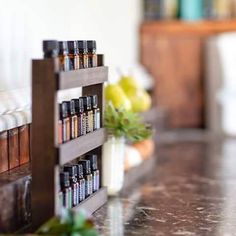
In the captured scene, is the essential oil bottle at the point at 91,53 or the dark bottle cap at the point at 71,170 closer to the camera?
the dark bottle cap at the point at 71,170

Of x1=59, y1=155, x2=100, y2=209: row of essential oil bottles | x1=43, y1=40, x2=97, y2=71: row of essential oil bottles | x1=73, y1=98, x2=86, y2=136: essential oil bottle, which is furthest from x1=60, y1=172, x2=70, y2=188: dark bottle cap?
x1=43, y1=40, x2=97, y2=71: row of essential oil bottles

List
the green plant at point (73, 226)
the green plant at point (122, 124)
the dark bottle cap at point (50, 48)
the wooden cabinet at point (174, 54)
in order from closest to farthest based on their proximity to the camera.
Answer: the green plant at point (73, 226)
the dark bottle cap at point (50, 48)
the green plant at point (122, 124)
the wooden cabinet at point (174, 54)

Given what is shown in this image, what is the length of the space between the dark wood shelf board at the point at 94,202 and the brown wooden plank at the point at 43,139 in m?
0.13

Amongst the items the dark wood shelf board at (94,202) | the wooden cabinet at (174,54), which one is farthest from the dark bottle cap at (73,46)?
the wooden cabinet at (174,54)

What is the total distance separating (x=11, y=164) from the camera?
166 cm

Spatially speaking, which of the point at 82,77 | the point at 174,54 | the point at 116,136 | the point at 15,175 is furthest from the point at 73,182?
the point at 174,54

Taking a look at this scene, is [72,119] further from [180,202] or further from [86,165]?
[180,202]

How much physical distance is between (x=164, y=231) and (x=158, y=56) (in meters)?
2.17

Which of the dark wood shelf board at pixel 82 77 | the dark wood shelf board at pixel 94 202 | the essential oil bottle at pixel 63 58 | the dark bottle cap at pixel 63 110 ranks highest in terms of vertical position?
the essential oil bottle at pixel 63 58

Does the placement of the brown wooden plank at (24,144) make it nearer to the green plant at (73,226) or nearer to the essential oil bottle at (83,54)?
the essential oil bottle at (83,54)

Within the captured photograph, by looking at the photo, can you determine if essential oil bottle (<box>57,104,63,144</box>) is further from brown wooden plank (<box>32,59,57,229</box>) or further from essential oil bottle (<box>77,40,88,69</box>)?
essential oil bottle (<box>77,40,88,69</box>)

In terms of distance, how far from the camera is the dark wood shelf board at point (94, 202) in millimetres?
1682

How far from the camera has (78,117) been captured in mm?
1613

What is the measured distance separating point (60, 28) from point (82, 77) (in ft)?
3.32
